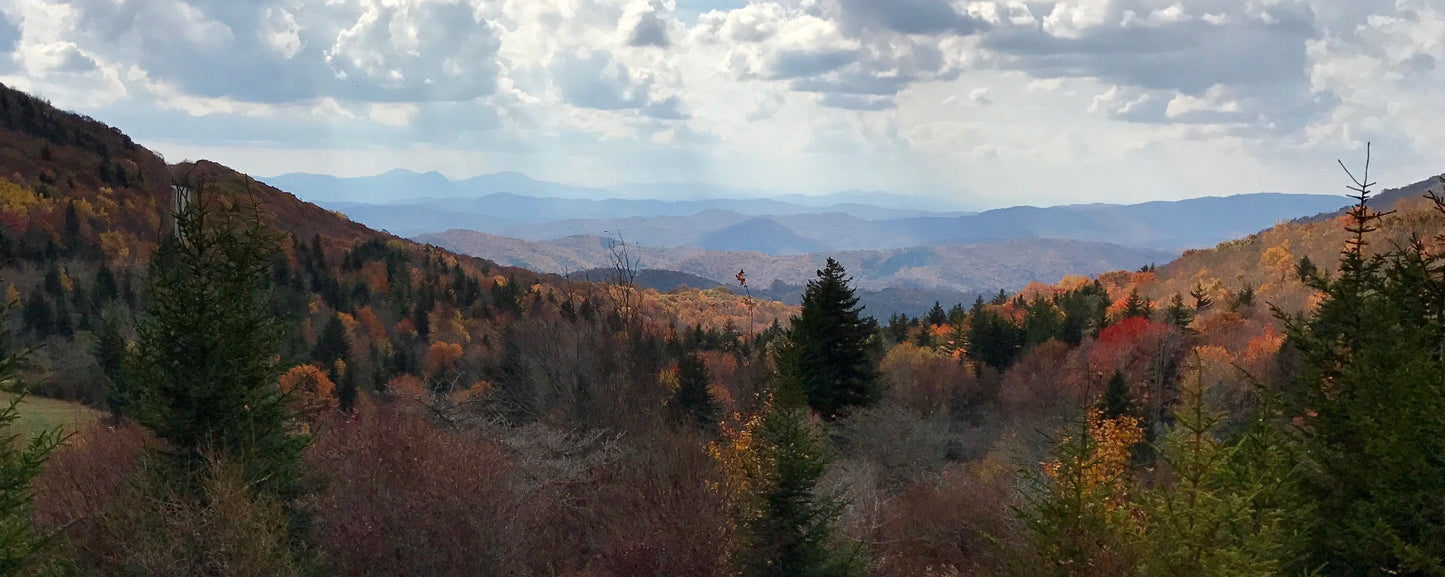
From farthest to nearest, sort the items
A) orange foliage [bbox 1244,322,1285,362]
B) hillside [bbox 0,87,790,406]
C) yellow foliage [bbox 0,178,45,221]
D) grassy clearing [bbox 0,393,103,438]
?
yellow foliage [bbox 0,178,45,221]
hillside [bbox 0,87,790,406]
orange foliage [bbox 1244,322,1285,362]
grassy clearing [bbox 0,393,103,438]

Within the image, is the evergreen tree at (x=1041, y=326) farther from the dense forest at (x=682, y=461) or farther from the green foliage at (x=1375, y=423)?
the green foliage at (x=1375, y=423)

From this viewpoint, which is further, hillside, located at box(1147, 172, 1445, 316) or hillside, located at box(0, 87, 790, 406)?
hillside, located at box(1147, 172, 1445, 316)

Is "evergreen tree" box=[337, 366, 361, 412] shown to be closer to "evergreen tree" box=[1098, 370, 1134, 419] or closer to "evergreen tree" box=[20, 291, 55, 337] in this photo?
"evergreen tree" box=[20, 291, 55, 337]

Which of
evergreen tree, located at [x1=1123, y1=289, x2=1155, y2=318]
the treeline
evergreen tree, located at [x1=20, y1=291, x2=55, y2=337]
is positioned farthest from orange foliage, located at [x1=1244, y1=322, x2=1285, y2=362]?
evergreen tree, located at [x1=20, y1=291, x2=55, y2=337]

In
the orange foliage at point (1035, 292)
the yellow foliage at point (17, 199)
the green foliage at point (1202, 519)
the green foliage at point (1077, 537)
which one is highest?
the yellow foliage at point (17, 199)

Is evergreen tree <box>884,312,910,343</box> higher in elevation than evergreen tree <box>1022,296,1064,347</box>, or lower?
lower

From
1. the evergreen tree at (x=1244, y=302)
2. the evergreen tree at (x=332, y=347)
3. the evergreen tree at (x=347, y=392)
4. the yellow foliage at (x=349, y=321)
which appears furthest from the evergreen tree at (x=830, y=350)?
the yellow foliage at (x=349, y=321)

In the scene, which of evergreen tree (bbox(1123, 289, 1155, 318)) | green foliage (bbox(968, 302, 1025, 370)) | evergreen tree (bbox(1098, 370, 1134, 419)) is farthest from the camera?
evergreen tree (bbox(1123, 289, 1155, 318))
